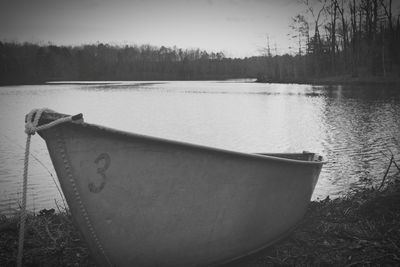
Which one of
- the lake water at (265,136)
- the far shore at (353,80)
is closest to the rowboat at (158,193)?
the lake water at (265,136)

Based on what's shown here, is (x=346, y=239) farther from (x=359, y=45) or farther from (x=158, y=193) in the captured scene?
→ (x=359, y=45)

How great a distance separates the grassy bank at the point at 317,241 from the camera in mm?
3377

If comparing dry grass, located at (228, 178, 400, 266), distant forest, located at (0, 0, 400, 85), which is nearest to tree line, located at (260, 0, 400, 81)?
distant forest, located at (0, 0, 400, 85)

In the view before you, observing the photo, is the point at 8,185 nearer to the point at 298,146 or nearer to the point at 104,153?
the point at 104,153

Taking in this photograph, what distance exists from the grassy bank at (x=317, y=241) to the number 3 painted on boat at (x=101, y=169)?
1.55m

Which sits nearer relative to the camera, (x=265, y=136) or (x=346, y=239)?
(x=346, y=239)

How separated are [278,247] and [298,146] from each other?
8939 millimetres

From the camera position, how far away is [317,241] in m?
3.84

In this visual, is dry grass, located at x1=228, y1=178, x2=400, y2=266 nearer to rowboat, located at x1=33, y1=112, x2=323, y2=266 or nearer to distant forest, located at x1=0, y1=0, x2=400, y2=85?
rowboat, located at x1=33, y1=112, x2=323, y2=266

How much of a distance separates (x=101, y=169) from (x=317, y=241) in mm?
2755

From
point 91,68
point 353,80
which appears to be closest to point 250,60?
point 91,68

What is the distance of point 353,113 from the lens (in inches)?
737

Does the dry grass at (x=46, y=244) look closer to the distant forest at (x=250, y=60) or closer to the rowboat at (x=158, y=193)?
the rowboat at (x=158, y=193)

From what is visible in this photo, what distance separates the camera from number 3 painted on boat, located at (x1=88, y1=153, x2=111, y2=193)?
2.40 metres
